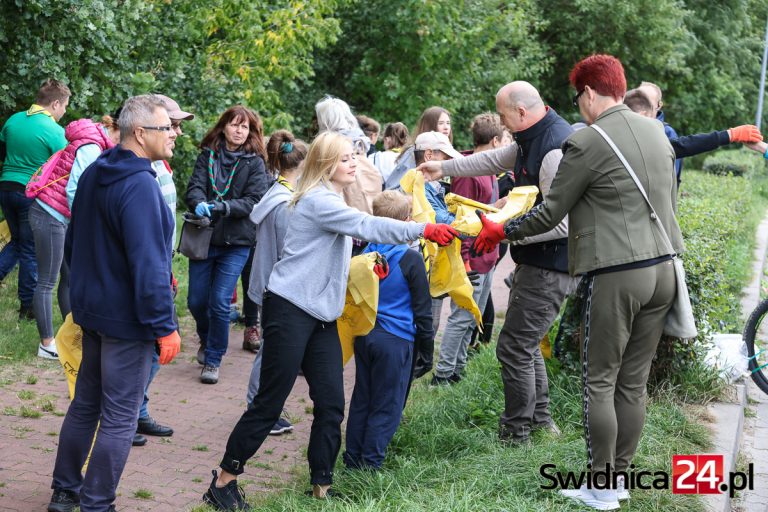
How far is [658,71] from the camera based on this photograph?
25.6 meters

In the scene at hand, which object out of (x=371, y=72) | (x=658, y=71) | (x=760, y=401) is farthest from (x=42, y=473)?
(x=658, y=71)

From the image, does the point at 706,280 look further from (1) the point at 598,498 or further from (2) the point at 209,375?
(2) the point at 209,375

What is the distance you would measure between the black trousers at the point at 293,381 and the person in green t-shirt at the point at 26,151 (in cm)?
384

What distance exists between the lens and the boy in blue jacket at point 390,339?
4.84 meters

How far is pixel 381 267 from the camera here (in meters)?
4.72

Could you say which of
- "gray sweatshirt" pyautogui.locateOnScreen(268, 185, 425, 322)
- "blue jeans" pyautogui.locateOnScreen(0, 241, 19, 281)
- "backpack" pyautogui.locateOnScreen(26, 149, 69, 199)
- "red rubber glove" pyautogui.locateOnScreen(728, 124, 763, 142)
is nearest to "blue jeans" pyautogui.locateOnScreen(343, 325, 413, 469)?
"gray sweatshirt" pyautogui.locateOnScreen(268, 185, 425, 322)

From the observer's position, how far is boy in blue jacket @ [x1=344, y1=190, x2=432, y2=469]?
15.9ft

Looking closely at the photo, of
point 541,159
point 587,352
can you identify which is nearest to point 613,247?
point 587,352

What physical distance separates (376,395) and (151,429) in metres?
1.60

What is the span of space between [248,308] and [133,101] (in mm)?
3694

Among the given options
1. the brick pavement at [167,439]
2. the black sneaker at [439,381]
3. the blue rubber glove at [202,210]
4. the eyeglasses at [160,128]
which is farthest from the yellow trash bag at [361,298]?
the blue rubber glove at [202,210]

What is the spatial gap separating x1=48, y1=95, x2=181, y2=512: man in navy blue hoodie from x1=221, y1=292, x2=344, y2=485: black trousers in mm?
482

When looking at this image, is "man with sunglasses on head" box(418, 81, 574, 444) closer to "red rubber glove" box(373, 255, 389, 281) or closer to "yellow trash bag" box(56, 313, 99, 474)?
"red rubber glove" box(373, 255, 389, 281)

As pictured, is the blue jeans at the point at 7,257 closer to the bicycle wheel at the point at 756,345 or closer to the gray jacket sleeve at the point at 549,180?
the gray jacket sleeve at the point at 549,180
